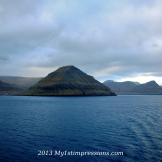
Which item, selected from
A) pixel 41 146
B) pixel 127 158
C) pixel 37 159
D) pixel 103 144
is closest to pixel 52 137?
pixel 41 146

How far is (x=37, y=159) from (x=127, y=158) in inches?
575

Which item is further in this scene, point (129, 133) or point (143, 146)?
point (129, 133)

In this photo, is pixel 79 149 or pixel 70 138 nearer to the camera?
pixel 79 149

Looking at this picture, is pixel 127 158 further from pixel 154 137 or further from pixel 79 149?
pixel 154 137

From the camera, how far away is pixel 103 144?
54125 millimetres

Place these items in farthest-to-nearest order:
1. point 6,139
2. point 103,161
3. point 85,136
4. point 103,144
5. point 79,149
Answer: point 85,136
point 6,139
point 103,144
point 79,149
point 103,161

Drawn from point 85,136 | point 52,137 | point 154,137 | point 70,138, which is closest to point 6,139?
point 52,137

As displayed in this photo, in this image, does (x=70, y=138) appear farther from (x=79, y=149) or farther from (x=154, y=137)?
(x=154, y=137)

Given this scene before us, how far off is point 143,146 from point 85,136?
649 inches

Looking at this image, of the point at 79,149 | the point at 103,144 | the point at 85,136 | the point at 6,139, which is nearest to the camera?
the point at 79,149

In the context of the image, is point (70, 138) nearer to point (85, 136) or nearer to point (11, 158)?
point (85, 136)

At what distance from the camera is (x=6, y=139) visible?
59125 mm

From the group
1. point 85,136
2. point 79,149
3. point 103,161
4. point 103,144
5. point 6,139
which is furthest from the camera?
point 85,136

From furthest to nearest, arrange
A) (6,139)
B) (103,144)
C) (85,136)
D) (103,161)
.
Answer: (85,136) → (6,139) → (103,144) → (103,161)
